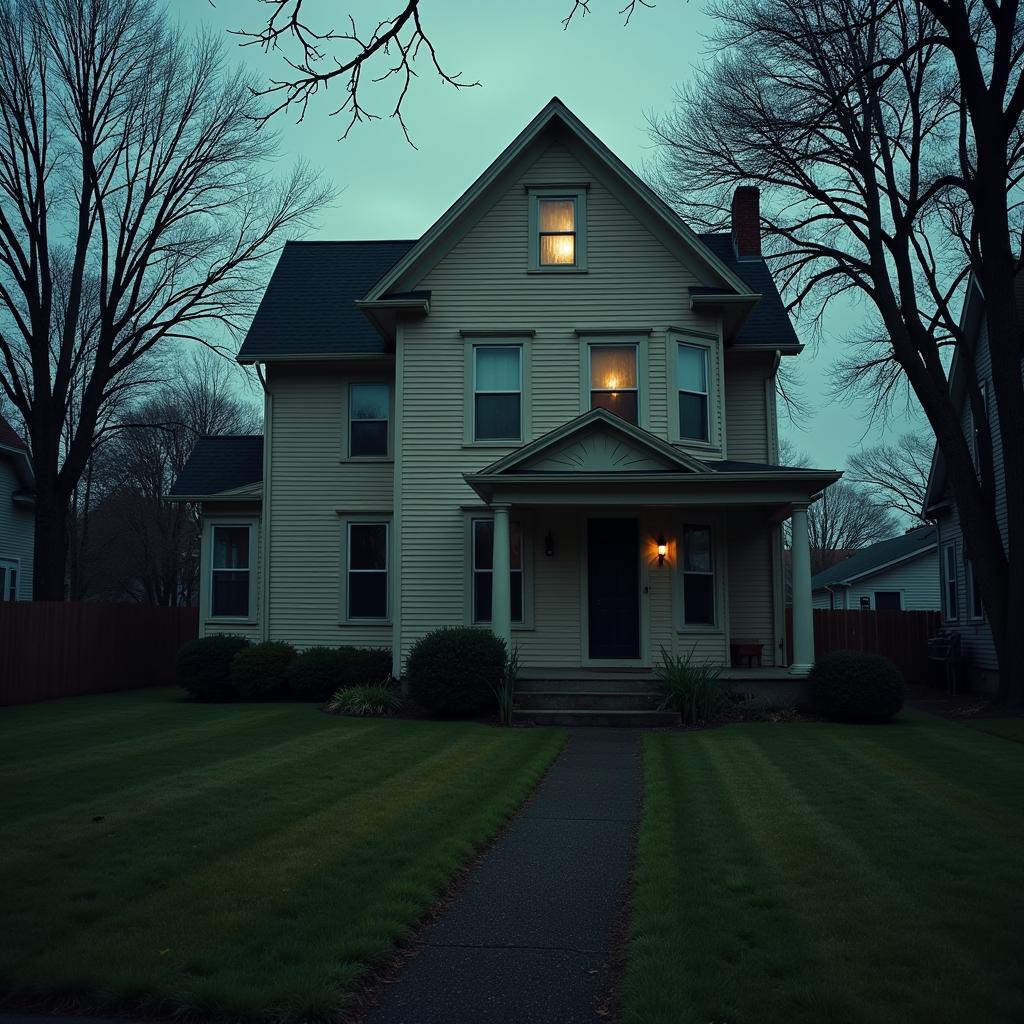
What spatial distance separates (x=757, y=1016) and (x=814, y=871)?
2472 mm

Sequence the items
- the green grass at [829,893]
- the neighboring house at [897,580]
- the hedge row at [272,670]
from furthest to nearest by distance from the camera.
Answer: the neighboring house at [897,580], the hedge row at [272,670], the green grass at [829,893]

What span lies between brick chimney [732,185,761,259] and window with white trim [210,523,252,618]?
11804mm

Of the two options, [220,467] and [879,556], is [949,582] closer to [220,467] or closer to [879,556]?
[220,467]

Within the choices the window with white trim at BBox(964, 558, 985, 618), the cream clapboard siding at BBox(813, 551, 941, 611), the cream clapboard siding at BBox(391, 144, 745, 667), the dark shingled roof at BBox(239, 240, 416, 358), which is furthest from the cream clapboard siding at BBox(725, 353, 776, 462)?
the cream clapboard siding at BBox(813, 551, 941, 611)

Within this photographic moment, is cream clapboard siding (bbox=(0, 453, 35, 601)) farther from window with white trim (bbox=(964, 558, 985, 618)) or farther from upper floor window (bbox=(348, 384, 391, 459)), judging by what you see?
window with white trim (bbox=(964, 558, 985, 618))

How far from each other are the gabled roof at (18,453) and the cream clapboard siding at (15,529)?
0.51ft

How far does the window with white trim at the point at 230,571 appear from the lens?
20.3 m

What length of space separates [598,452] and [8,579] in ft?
66.9

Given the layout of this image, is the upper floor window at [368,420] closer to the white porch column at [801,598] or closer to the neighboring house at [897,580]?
the white porch column at [801,598]

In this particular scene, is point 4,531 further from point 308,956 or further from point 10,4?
point 308,956

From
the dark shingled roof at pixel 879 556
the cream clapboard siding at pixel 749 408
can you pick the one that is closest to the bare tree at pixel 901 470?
the dark shingled roof at pixel 879 556

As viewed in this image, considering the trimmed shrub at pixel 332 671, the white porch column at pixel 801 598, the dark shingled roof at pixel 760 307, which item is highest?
the dark shingled roof at pixel 760 307

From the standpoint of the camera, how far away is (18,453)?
1116 inches

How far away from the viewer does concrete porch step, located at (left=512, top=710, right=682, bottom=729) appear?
14789mm
